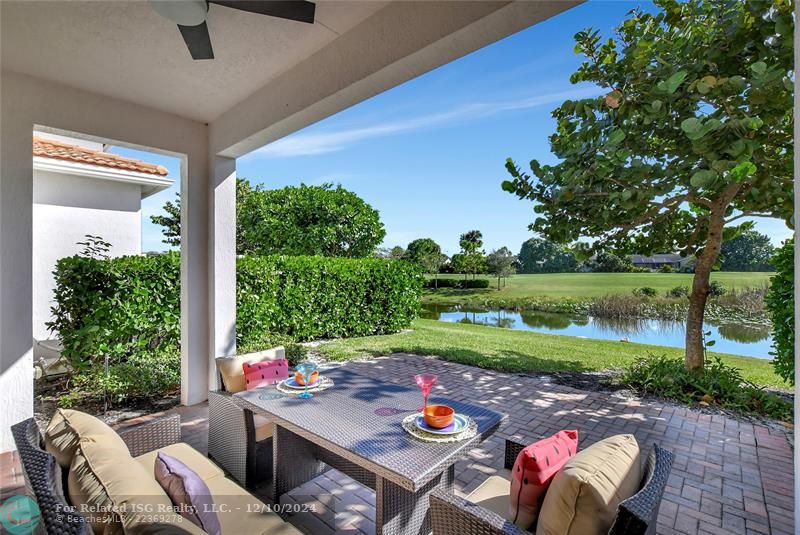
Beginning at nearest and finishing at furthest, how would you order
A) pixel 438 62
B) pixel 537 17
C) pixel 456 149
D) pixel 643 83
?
pixel 537 17, pixel 438 62, pixel 643 83, pixel 456 149

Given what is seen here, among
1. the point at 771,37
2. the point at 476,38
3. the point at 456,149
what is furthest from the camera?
the point at 456,149

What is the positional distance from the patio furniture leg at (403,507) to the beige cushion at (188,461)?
936mm

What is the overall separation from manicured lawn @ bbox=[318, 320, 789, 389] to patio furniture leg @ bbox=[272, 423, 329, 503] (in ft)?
12.4

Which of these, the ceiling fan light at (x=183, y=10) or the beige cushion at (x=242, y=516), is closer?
the beige cushion at (x=242, y=516)

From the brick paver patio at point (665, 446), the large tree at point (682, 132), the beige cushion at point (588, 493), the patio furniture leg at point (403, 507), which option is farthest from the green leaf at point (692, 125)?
the patio furniture leg at point (403, 507)

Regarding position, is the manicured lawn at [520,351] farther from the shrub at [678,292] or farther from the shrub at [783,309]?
the shrub at [783,309]

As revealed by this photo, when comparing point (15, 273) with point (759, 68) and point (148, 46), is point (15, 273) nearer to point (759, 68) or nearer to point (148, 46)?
point (148, 46)

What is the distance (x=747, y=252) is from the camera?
576cm

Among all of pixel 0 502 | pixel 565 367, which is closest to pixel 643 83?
pixel 565 367

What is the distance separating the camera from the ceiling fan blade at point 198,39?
6.72ft

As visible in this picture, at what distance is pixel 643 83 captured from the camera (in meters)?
3.37

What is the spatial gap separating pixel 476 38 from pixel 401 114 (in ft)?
29.5

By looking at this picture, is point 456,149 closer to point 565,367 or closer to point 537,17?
point 565,367

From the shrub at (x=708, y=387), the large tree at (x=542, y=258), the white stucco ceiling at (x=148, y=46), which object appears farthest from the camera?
the large tree at (x=542, y=258)
